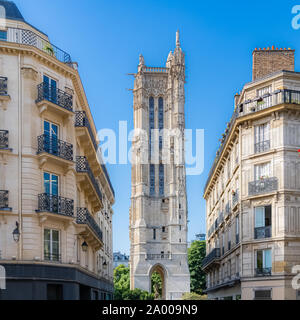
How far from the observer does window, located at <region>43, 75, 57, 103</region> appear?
951 inches

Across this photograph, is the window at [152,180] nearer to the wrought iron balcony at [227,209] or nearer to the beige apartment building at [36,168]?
the wrought iron balcony at [227,209]

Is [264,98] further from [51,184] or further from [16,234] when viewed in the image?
[16,234]

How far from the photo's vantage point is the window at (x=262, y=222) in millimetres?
29133

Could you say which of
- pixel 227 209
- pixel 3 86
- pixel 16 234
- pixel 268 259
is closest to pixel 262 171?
pixel 268 259

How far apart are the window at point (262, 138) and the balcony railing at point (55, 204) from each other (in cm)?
1090

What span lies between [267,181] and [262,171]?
0.91 meters

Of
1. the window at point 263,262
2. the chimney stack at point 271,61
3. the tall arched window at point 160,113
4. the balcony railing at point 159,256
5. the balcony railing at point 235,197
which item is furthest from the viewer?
the tall arched window at point 160,113

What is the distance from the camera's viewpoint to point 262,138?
30.4m

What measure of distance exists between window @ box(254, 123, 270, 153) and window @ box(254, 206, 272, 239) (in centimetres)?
314

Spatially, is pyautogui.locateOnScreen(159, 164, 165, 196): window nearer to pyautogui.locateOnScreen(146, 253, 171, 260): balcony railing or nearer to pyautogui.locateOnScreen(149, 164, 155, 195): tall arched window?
pyautogui.locateOnScreen(149, 164, 155, 195): tall arched window

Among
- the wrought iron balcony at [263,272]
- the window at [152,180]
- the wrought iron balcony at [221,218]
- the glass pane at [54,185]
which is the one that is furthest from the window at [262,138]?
the window at [152,180]

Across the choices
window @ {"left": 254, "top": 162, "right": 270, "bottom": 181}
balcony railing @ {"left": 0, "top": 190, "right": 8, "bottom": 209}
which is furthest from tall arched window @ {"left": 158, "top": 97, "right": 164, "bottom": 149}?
balcony railing @ {"left": 0, "top": 190, "right": 8, "bottom": 209}

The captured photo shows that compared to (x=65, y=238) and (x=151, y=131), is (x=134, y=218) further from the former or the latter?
(x=65, y=238)
